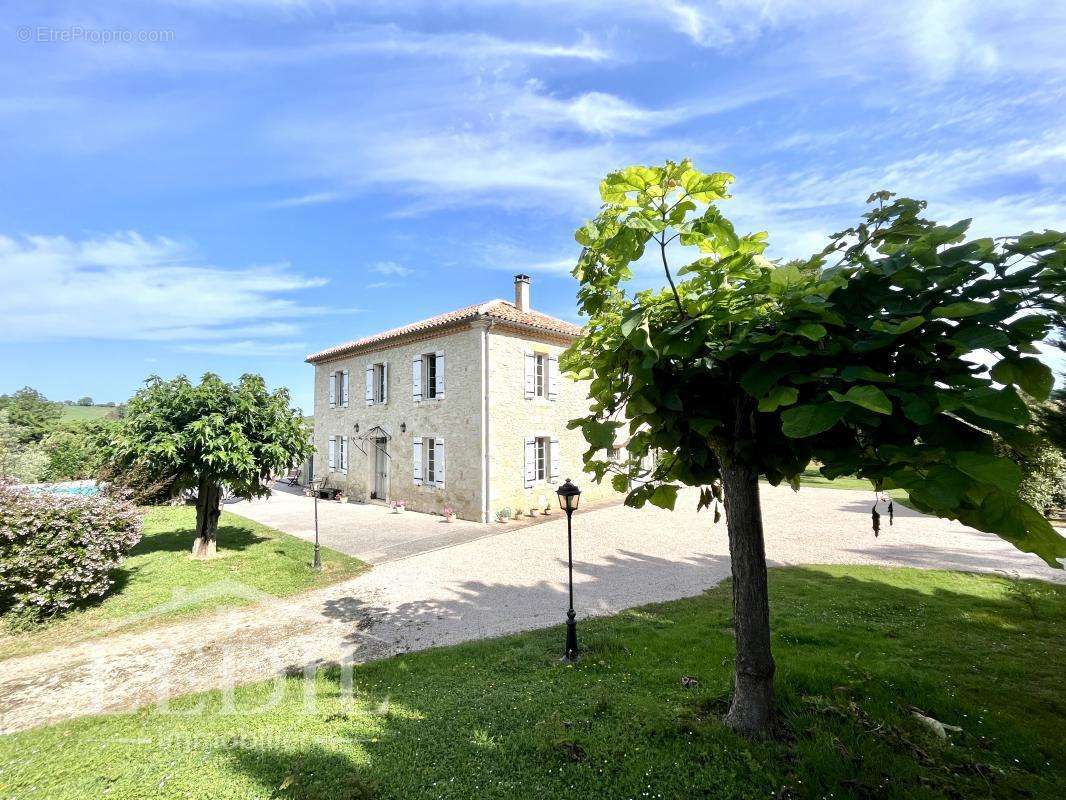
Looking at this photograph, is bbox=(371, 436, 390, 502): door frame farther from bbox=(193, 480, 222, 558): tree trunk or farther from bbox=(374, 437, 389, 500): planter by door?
bbox=(193, 480, 222, 558): tree trunk

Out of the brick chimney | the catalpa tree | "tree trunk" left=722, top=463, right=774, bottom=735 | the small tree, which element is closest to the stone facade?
the small tree

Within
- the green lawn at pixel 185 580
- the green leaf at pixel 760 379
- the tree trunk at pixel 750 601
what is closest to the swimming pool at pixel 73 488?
the green lawn at pixel 185 580

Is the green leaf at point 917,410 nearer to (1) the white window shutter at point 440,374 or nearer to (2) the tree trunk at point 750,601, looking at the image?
(2) the tree trunk at point 750,601

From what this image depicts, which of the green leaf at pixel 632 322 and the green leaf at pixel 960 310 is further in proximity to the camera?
the green leaf at pixel 632 322

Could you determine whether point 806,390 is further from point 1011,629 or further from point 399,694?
point 1011,629

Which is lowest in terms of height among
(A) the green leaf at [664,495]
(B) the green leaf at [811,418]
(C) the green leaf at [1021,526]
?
(A) the green leaf at [664,495]

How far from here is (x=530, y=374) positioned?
15.8 meters

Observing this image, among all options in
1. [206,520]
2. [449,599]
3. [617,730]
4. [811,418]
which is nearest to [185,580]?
[206,520]

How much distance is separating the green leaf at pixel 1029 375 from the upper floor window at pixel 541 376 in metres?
14.0

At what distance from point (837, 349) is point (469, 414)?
13254 millimetres

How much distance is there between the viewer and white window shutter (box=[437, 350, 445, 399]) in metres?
15.7

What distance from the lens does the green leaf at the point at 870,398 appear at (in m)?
1.43

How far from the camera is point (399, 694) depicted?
15.4 ft

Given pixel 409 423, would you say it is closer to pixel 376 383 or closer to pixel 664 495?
pixel 376 383
